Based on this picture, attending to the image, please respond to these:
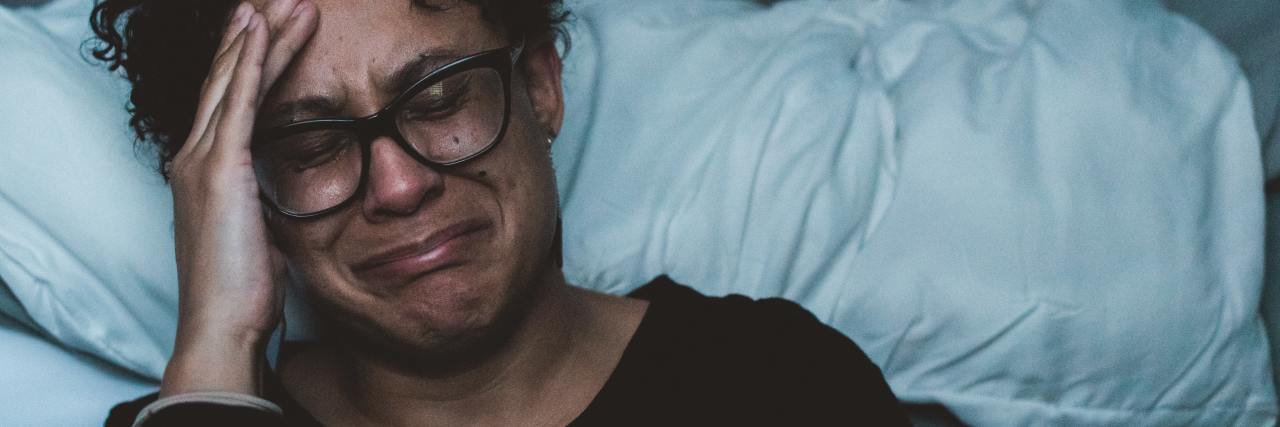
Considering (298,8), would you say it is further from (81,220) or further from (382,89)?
(81,220)

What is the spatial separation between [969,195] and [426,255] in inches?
26.5

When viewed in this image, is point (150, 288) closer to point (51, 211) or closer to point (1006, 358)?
point (51, 211)

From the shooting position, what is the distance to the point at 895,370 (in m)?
1.34

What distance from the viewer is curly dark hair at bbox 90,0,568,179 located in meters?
1.12

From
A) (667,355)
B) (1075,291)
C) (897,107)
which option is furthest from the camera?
(897,107)

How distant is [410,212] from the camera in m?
1.02

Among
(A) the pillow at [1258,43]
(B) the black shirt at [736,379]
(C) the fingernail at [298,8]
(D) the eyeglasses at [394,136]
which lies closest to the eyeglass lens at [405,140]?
(D) the eyeglasses at [394,136]

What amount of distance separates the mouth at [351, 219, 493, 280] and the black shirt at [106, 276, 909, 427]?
0.21 meters

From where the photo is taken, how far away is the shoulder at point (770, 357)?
1153 mm

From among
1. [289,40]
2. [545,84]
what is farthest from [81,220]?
[545,84]

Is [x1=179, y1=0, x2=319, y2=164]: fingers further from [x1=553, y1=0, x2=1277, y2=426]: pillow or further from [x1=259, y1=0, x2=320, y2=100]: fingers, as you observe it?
[x1=553, y1=0, x2=1277, y2=426]: pillow

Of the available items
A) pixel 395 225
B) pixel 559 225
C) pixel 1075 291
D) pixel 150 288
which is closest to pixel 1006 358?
pixel 1075 291

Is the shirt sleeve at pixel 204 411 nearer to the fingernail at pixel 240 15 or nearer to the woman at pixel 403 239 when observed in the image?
the woman at pixel 403 239

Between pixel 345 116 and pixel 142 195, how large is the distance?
455 mm
